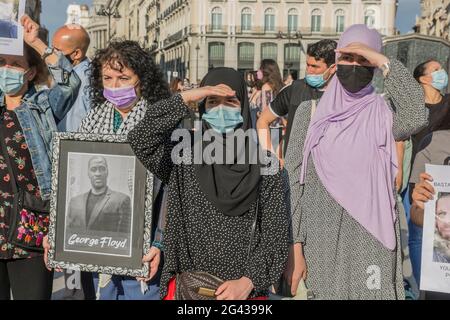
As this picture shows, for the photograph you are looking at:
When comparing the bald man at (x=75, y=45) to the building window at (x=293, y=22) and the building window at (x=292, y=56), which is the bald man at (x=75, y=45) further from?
the building window at (x=293, y=22)

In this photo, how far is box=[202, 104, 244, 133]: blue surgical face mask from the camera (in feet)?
9.37

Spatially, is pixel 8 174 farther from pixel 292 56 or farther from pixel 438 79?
pixel 292 56

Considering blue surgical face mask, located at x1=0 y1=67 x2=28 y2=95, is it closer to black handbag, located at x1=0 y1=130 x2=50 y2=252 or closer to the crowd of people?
the crowd of people

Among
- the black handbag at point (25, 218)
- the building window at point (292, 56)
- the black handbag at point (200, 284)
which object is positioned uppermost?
the building window at point (292, 56)

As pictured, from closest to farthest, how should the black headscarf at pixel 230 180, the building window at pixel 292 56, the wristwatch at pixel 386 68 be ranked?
the black headscarf at pixel 230 180, the wristwatch at pixel 386 68, the building window at pixel 292 56

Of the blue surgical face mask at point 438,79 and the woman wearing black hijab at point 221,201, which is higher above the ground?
the blue surgical face mask at point 438,79

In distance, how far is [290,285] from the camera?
10.5 ft

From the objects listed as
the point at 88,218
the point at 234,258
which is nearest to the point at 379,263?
the point at 234,258

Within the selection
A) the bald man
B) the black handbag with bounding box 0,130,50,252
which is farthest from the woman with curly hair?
the bald man

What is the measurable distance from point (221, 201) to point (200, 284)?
0.43m

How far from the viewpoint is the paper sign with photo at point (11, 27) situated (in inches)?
137

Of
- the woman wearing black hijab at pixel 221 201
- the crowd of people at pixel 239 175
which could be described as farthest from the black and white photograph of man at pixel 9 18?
the woman wearing black hijab at pixel 221 201

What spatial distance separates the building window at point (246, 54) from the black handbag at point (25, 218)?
6800cm

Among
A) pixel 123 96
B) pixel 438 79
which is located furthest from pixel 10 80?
pixel 438 79
